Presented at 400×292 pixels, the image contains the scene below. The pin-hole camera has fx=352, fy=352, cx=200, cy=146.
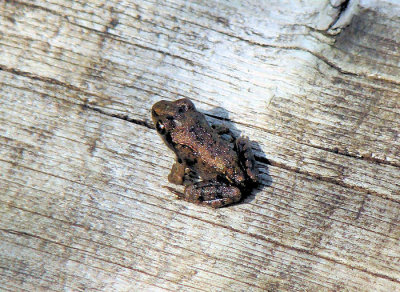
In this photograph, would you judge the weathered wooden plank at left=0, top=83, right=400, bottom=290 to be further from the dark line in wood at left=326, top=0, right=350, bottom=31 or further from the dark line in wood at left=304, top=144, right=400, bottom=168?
Answer: the dark line in wood at left=326, top=0, right=350, bottom=31

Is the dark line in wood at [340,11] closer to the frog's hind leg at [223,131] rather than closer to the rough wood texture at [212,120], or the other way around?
the rough wood texture at [212,120]

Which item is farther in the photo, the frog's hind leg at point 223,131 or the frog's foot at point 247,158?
the frog's hind leg at point 223,131

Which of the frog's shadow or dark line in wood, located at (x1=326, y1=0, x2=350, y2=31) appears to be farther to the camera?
the frog's shadow

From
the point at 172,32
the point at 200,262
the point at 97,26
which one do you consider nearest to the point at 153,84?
the point at 172,32

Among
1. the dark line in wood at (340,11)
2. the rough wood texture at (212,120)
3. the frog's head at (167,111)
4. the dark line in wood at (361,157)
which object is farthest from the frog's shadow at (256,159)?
the dark line in wood at (340,11)

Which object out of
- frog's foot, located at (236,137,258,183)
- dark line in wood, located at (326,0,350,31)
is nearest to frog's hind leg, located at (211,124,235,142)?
frog's foot, located at (236,137,258,183)

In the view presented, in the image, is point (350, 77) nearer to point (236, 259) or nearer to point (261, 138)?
point (261, 138)
